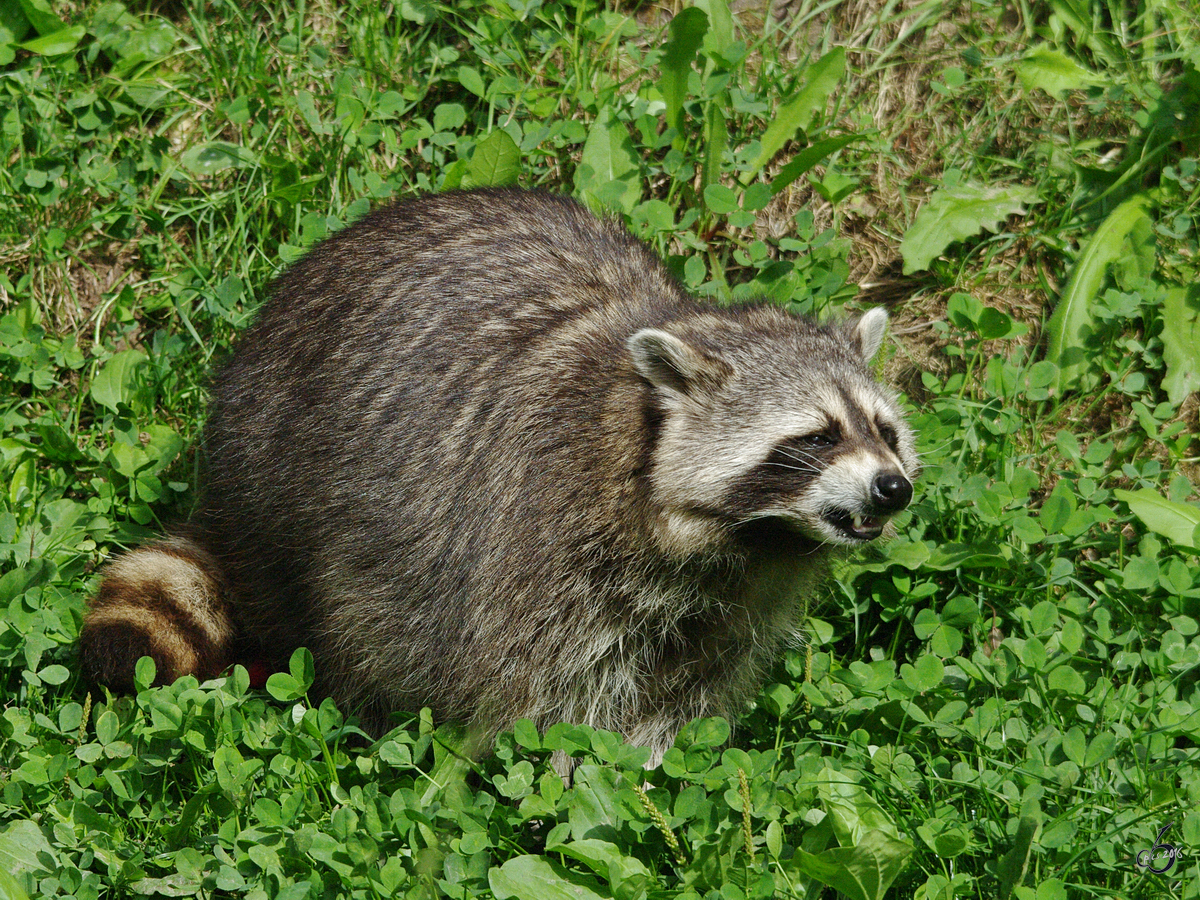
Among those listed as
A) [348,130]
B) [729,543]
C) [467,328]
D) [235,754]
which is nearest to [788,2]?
[348,130]

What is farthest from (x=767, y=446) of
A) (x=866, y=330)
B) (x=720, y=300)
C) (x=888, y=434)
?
(x=720, y=300)

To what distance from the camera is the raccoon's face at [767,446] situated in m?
3.54

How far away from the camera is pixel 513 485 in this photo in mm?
3875

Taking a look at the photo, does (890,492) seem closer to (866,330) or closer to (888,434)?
(888,434)

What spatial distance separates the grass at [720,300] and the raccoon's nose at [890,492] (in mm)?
799

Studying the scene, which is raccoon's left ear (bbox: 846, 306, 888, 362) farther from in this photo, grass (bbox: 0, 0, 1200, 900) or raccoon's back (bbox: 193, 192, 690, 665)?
grass (bbox: 0, 0, 1200, 900)

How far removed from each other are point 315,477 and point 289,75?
2464 mm

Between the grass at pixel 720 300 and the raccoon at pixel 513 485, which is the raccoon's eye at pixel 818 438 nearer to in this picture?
the raccoon at pixel 513 485

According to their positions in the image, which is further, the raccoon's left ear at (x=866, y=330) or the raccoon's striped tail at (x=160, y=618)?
the raccoon's left ear at (x=866, y=330)

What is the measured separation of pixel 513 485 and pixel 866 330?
1.26 metres

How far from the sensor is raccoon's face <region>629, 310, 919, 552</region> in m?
3.54

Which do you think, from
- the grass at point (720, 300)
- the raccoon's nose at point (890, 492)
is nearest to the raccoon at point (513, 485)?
the raccoon's nose at point (890, 492)

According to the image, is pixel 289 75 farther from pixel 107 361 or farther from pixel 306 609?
pixel 306 609

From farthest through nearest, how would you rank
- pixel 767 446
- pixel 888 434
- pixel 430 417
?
1. pixel 430 417
2. pixel 888 434
3. pixel 767 446
